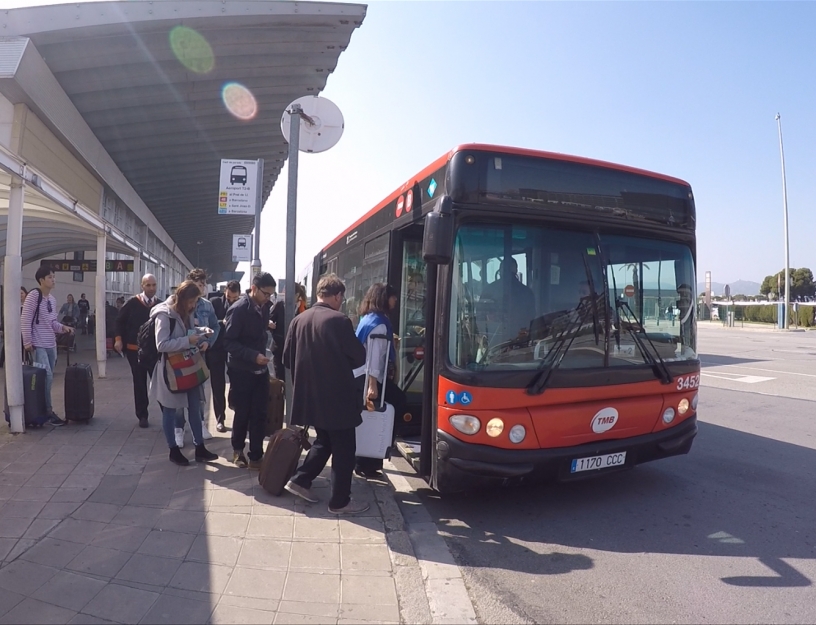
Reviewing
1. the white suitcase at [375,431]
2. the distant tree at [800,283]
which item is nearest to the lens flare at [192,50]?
the white suitcase at [375,431]

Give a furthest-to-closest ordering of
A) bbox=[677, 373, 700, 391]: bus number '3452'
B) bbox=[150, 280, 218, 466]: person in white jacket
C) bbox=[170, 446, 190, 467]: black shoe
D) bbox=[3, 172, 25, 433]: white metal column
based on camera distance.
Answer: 1. bbox=[3, 172, 25, 433]: white metal column
2. bbox=[170, 446, 190, 467]: black shoe
3. bbox=[150, 280, 218, 466]: person in white jacket
4. bbox=[677, 373, 700, 391]: bus number '3452'

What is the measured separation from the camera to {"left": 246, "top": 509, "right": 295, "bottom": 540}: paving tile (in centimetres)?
446

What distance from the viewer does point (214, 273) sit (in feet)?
217

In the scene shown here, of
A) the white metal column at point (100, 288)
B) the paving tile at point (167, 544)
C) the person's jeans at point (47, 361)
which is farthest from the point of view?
the white metal column at point (100, 288)

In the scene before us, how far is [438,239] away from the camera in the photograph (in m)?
4.66

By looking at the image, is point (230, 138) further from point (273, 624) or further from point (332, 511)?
point (273, 624)

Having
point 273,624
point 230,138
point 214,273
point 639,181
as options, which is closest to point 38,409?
point 273,624

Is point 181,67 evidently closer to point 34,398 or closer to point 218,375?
point 218,375

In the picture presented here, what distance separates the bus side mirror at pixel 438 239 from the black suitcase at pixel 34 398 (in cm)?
524

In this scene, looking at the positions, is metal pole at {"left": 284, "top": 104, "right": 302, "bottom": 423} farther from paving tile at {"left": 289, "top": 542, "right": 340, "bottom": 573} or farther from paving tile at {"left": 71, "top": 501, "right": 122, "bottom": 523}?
paving tile at {"left": 289, "top": 542, "right": 340, "bottom": 573}

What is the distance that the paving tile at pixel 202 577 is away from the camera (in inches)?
144

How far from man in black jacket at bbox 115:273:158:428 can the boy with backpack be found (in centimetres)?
72

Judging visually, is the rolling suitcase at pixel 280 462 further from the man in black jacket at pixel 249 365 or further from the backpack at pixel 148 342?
the backpack at pixel 148 342

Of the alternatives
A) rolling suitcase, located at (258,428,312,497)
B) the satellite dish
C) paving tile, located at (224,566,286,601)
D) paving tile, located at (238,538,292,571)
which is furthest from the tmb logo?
the satellite dish
